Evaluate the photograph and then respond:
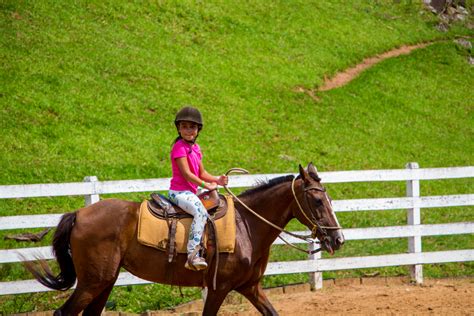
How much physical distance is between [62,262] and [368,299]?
4733 millimetres

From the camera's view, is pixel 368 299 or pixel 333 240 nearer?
pixel 333 240

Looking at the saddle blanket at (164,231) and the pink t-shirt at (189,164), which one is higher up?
the pink t-shirt at (189,164)

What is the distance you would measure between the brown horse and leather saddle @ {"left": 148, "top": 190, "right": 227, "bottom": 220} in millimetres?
204

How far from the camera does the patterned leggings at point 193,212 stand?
7.35 m

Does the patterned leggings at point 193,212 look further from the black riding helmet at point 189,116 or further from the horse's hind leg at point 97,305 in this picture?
the horse's hind leg at point 97,305

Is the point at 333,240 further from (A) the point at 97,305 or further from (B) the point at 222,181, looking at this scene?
(A) the point at 97,305

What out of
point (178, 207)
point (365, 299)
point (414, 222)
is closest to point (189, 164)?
point (178, 207)

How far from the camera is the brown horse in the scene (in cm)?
736

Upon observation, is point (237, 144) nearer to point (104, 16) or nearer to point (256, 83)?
point (256, 83)

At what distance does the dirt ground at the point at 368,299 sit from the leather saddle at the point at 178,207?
2.65 m

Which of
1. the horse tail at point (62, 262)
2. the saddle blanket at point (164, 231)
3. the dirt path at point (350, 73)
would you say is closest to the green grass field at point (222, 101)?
the dirt path at point (350, 73)

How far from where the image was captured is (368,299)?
10.4 m

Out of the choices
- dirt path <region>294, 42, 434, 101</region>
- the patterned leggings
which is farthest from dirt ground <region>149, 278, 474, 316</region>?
dirt path <region>294, 42, 434, 101</region>

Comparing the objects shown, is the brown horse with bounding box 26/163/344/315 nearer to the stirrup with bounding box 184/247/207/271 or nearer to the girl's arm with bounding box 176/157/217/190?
the stirrup with bounding box 184/247/207/271
